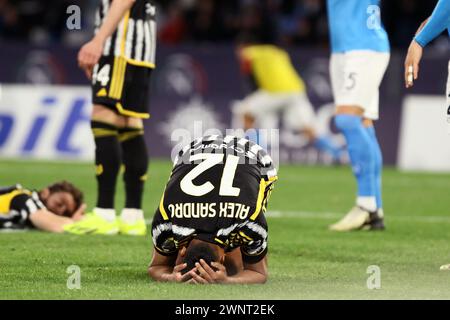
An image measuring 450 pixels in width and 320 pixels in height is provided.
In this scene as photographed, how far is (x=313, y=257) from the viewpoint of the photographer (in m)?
7.73

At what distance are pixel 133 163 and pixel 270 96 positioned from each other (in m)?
8.30

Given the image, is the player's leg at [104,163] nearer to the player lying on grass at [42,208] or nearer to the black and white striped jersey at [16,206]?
the player lying on grass at [42,208]

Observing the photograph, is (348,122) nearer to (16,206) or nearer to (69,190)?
(69,190)

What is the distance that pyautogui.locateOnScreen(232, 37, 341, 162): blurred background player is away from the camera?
1667 centimetres

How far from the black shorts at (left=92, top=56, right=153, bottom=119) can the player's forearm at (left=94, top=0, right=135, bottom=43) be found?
0.32m

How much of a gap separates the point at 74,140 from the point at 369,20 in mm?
8098

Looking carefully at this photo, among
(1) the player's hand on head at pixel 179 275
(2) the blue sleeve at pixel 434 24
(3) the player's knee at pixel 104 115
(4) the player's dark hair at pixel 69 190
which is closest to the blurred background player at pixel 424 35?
(2) the blue sleeve at pixel 434 24

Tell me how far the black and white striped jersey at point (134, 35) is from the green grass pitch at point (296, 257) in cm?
132

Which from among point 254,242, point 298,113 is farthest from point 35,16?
point 254,242

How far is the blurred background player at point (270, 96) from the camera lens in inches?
656

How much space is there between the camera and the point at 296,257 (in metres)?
7.72

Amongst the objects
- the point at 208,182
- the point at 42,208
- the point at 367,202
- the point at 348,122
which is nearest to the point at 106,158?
the point at 42,208

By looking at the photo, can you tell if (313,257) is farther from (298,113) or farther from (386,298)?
(298,113)

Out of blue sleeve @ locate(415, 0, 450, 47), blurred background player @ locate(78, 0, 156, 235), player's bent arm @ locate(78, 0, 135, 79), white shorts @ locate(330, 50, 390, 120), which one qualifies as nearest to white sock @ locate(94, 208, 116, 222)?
blurred background player @ locate(78, 0, 156, 235)
